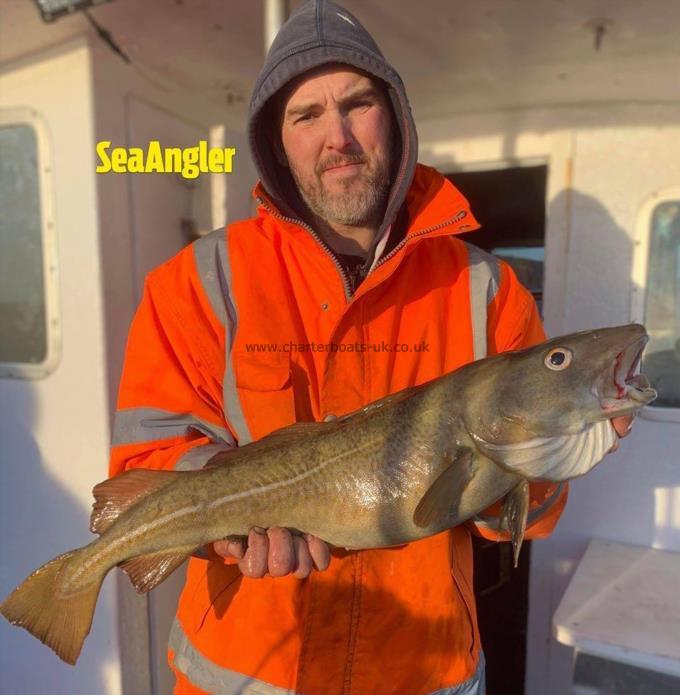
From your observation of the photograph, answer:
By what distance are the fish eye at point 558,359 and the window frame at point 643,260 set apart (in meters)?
2.43

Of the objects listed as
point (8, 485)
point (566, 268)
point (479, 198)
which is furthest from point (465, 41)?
point (8, 485)

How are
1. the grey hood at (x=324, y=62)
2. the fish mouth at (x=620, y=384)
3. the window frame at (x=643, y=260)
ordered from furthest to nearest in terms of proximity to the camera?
1. the window frame at (x=643, y=260)
2. the grey hood at (x=324, y=62)
3. the fish mouth at (x=620, y=384)

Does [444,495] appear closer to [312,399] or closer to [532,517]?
[532,517]

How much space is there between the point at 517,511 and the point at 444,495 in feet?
0.93

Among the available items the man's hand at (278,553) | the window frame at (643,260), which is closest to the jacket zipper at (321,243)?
the man's hand at (278,553)

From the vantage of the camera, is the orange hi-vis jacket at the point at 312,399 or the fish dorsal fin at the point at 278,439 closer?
the fish dorsal fin at the point at 278,439

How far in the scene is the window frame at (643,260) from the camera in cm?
398

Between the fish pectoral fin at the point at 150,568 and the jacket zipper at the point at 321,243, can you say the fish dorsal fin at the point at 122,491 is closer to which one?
the fish pectoral fin at the point at 150,568

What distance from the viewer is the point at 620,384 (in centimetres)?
188

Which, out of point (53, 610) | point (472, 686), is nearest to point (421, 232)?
point (472, 686)

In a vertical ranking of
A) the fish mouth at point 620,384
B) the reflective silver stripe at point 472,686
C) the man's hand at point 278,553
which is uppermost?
the fish mouth at point 620,384

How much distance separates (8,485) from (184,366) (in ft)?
8.35

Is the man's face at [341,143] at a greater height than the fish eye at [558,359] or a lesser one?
greater

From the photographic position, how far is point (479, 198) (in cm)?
642
